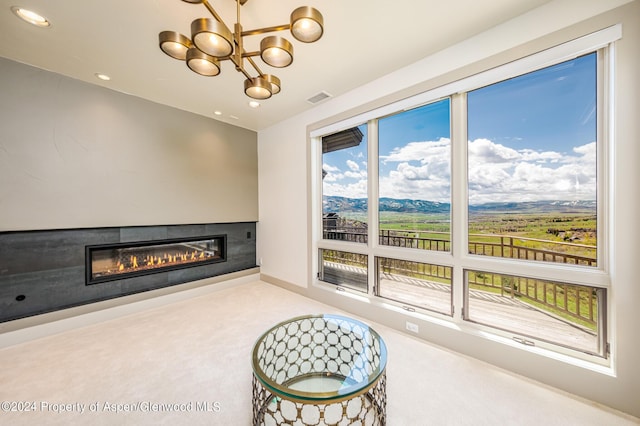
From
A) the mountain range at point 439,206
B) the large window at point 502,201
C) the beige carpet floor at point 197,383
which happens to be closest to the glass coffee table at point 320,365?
the beige carpet floor at point 197,383

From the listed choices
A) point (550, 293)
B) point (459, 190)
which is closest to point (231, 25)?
point (459, 190)

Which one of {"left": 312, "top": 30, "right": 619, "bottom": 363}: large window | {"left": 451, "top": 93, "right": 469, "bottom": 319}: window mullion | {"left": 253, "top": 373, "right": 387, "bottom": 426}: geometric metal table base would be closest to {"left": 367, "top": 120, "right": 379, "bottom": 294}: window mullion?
{"left": 312, "top": 30, "right": 619, "bottom": 363}: large window

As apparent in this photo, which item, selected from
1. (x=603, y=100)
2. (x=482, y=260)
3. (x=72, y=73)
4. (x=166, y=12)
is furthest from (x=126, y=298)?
(x=603, y=100)

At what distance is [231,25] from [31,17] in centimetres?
161

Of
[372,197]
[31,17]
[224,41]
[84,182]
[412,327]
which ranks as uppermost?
[31,17]

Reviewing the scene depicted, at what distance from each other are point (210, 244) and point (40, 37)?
3110 mm

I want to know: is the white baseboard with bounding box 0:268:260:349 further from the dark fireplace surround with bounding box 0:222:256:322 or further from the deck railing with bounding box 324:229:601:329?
the deck railing with bounding box 324:229:601:329

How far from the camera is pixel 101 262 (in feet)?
10.3

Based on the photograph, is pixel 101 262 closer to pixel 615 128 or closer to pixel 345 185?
pixel 345 185

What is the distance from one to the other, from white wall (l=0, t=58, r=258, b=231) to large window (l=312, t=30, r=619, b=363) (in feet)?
8.44

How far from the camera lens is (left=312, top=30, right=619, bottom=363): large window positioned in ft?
5.95

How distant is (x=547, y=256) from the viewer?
1.98 meters

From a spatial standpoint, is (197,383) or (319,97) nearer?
(197,383)

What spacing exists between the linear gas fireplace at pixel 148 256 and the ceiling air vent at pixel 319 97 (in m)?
2.83
